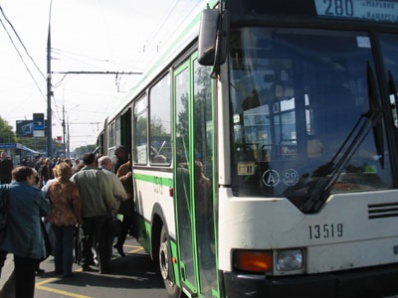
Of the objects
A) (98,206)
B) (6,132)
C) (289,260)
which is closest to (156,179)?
(98,206)

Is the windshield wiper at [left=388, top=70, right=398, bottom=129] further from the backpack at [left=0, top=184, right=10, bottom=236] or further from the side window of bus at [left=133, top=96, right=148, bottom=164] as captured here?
the backpack at [left=0, top=184, right=10, bottom=236]

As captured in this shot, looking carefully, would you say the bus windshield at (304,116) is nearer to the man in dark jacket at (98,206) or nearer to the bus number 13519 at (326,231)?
the bus number 13519 at (326,231)

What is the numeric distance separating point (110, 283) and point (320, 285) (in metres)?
4.23

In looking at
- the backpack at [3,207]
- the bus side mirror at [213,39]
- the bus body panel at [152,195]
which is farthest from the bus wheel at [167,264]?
the bus side mirror at [213,39]

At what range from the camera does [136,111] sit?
24.4 feet

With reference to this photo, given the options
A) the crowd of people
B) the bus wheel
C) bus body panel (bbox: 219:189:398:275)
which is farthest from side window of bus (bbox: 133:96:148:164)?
bus body panel (bbox: 219:189:398:275)

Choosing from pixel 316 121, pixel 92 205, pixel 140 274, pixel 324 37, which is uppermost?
pixel 324 37

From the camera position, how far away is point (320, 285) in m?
3.08

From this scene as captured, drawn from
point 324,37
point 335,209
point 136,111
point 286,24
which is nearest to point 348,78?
point 324,37

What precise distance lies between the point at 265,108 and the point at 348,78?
691 millimetres

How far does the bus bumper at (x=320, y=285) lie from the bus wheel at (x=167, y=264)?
6.52 ft

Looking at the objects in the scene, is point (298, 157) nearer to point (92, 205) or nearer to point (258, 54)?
point (258, 54)

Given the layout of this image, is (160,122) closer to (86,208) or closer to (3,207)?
(3,207)

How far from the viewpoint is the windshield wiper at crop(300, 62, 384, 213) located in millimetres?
3211
